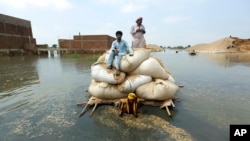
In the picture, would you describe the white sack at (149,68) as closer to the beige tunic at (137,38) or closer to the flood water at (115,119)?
the flood water at (115,119)

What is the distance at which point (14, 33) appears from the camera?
29266 millimetres

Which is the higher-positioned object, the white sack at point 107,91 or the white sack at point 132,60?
the white sack at point 132,60

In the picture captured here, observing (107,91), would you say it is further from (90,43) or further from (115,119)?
(90,43)

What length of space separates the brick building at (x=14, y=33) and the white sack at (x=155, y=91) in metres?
27.9

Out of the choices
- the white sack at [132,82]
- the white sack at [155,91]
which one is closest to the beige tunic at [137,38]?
the white sack at [132,82]

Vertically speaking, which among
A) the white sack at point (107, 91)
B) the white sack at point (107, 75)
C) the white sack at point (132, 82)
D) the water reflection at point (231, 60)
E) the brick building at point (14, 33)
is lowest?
the water reflection at point (231, 60)

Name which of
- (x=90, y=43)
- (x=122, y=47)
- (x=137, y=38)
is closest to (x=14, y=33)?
(x=90, y=43)

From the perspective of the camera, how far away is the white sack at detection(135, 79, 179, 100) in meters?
5.18

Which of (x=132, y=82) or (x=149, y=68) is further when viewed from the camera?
(x=149, y=68)

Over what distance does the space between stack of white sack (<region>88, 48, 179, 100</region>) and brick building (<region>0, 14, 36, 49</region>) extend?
27147mm

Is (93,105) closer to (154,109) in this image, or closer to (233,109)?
(154,109)

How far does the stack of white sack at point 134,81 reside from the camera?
5210 millimetres

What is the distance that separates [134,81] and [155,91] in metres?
0.62

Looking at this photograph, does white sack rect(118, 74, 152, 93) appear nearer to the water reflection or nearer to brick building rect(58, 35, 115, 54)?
the water reflection
